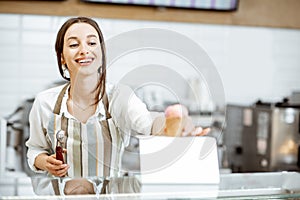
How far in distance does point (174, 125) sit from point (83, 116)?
183 millimetres

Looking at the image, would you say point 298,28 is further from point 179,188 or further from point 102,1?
point 179,188

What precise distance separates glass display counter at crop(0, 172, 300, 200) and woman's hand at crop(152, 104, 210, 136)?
109mm

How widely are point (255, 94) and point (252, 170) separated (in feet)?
2.16

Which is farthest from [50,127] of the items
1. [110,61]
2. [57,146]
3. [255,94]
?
[255,94]

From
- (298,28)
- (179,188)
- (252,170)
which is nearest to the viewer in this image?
(179,188)

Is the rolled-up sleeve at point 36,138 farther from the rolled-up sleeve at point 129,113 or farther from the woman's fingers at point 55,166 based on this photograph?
the rolled-up sleeve at point 129,113

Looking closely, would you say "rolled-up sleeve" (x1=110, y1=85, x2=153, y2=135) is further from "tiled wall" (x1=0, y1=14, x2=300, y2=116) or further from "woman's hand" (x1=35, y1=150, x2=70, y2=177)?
"tiled wall" (x1=0, y1=14, x2=300, y2=116)

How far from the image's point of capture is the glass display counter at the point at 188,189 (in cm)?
98

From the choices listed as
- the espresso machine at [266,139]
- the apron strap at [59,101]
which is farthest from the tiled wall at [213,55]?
the apron strap at [59,101]

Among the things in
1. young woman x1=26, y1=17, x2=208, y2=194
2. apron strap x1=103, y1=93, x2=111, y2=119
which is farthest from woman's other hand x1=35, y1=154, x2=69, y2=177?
apron strap x1=103, y1=93, x2=111, y2=119

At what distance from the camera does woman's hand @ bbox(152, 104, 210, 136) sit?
1.10m

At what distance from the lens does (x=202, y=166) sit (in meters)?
1.08

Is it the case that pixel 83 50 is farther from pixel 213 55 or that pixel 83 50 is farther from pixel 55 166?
pixel 213 55

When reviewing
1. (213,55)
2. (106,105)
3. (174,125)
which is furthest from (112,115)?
(213,55)
